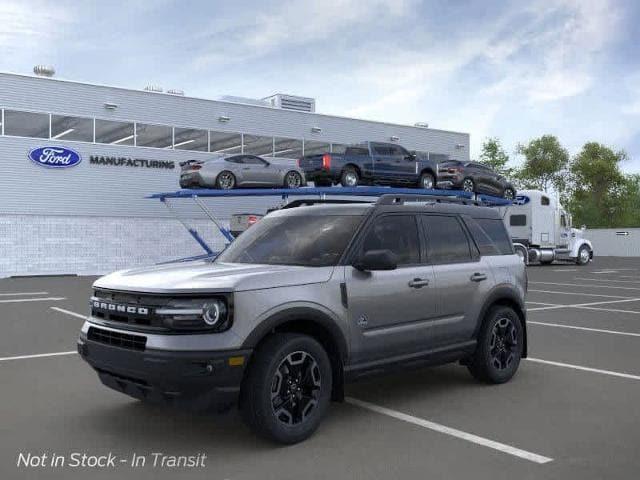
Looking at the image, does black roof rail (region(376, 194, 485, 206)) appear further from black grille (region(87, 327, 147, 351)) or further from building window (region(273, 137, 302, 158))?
building window (region(273, 137, 302, 158))

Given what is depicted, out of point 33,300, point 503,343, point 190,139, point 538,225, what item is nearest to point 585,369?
point 503,343

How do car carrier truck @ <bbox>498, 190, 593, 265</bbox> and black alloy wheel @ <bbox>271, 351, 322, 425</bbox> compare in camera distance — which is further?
car carrier truck @ <bbox>498, 190, 593, 265</bbox>

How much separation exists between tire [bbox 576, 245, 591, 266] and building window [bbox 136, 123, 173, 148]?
2129 cm

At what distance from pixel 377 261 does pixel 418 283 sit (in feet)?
2.70

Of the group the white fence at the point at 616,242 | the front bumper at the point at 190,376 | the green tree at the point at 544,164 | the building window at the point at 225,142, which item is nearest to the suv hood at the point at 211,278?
the front bumper at the point at 190,376

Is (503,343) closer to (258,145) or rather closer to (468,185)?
(468,185)

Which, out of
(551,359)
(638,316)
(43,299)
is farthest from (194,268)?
(43,299)

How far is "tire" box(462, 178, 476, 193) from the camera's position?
26270mm

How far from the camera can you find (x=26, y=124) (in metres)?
27.4

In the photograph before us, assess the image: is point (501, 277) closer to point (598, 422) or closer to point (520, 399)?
point (520, 399)

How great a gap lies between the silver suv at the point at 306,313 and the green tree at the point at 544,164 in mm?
72042

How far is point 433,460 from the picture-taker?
4.45 meters

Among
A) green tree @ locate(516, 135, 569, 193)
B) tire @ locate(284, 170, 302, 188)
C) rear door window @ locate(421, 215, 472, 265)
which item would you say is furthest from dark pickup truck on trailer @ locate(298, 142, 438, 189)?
green tree @ locate(516, 135, 569, 193)

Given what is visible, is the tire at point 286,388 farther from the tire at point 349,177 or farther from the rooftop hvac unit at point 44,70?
the rooftop hvac unit at point 44,70
